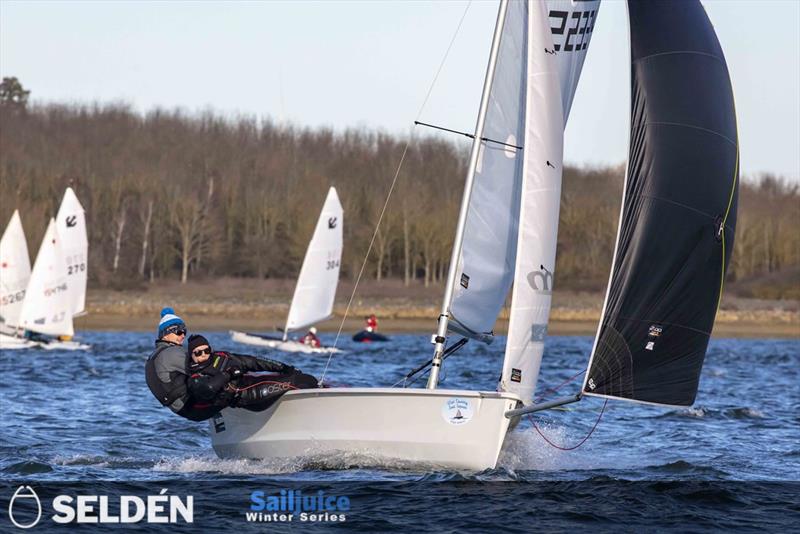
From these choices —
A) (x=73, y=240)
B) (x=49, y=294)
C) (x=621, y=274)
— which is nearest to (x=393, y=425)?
(x=621, y=274)

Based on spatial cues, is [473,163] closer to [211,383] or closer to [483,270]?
[483,270]

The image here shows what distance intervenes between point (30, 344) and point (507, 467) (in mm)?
A: 23520

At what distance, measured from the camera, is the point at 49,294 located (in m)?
33.7

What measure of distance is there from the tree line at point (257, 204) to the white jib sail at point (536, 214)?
53048 mm

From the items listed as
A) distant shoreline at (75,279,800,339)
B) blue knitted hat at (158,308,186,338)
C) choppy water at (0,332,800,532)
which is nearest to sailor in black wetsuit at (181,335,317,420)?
blue knitted hat at (158,308,186,338)

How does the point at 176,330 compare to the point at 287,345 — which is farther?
the point at 287,345

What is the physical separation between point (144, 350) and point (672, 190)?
25.6 metres

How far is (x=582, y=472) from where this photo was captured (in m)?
12.4

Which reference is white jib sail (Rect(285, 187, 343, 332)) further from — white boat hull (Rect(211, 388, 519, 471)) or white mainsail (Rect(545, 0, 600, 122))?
white boat hull (Rect(211, 388, 519, 471))

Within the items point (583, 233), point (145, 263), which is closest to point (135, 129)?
point (145, 263)

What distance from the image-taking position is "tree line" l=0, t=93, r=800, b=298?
70.9 metres

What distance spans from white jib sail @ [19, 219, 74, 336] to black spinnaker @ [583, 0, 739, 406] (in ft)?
81.8

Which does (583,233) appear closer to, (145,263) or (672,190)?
(145,263)

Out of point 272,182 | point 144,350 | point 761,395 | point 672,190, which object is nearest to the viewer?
point 672,190
